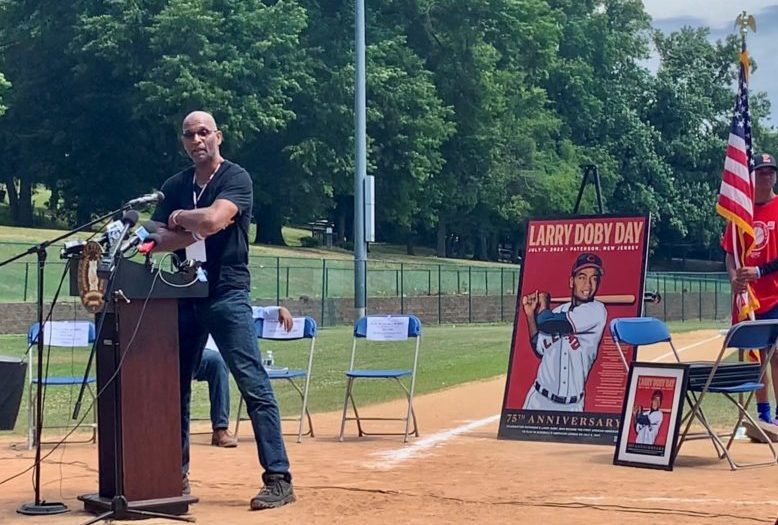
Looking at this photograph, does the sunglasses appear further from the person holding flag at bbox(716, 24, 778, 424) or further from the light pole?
the light pole

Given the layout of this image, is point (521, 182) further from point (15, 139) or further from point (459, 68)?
point (15, 139)

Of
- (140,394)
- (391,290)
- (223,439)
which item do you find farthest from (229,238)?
(391,290)

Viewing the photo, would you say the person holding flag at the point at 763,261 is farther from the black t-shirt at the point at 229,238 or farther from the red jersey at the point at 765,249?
the black t-shirt at the point at 229,238

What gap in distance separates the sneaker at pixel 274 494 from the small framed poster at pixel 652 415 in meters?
2.87

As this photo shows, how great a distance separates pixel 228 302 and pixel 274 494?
1181mm

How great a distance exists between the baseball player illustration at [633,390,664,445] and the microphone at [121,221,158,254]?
3991 millimetres

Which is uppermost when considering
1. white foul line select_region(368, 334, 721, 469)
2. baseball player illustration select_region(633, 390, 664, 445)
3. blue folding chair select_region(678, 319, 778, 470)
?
blue folding chair select_region(678, 319, 778, 470)

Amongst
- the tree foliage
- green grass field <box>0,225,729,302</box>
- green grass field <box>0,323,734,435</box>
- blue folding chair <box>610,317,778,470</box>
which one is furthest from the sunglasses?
the tree foliage

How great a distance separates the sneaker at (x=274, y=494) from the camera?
6805 millimetres

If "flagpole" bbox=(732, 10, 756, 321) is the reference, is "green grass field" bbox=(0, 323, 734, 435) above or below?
below

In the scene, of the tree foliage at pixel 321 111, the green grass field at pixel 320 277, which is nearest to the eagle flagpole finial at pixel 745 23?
the green grass field at pixel 320 277

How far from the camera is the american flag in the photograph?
984 centimetres

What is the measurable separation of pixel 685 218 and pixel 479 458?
6940cm

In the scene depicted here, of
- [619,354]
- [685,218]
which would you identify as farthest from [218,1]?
[619,354]
